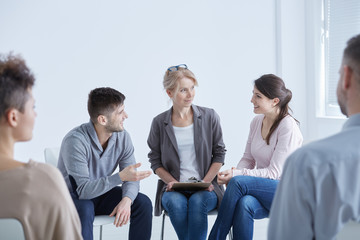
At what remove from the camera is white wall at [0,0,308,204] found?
4.13 meters

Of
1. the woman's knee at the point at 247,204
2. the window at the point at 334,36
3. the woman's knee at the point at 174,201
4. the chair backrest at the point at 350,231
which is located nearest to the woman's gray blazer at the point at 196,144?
the woman's knee at the point at 174,201

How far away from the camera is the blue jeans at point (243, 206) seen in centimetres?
257

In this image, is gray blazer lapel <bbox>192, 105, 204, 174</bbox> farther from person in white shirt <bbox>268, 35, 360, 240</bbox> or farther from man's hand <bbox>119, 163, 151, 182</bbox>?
person in white shirt <bbox>268, 35, 360, 240</bbox>

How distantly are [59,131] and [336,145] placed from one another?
338cm

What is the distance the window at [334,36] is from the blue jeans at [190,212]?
7.61 feet

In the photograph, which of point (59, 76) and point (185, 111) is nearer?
point (185, 111)

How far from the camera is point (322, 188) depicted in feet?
3.80

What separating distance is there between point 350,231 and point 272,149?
1.65 meters

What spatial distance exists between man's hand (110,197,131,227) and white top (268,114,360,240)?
154 centimetres

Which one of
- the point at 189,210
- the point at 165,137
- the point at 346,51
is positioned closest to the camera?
the point at 346,51

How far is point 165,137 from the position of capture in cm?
304

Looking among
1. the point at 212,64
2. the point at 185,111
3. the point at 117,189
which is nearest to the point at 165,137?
the point at 185,111

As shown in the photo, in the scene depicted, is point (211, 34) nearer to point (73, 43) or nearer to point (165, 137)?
point (73, 43)

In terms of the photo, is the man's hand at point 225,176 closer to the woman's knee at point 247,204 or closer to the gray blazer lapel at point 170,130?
the woman's knee at point 247,204
